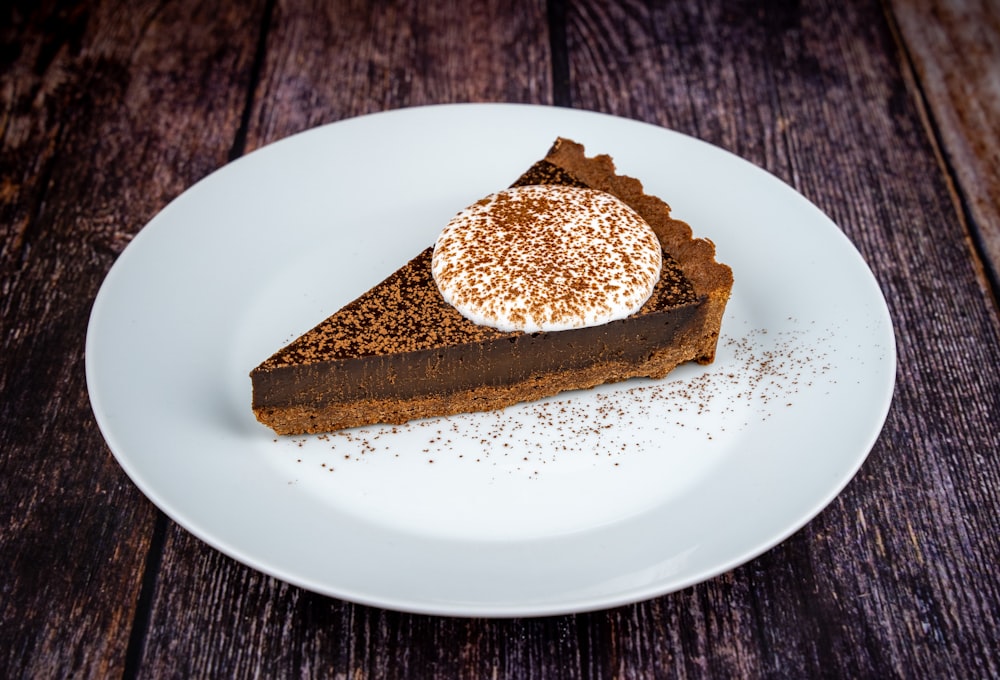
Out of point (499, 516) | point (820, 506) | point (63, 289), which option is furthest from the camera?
point (63, 289)

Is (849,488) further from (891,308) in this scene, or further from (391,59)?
(391,59)

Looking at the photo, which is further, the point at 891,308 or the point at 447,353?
the point at 891,308

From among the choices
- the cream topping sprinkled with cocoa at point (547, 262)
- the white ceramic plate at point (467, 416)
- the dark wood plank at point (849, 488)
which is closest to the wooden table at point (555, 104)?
the dark wood plank at point (849, 488)

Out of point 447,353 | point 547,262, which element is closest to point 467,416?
point 447,353

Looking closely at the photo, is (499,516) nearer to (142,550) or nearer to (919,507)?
(142,550)

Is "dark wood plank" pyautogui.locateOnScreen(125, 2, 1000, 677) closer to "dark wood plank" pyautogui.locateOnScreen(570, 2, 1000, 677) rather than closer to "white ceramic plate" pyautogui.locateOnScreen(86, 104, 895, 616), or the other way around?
"dark wood plank" pyautogui.locateOnScreen(570, 2, 1000, 677)

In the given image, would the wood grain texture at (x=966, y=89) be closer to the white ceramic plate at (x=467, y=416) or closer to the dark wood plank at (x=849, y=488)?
the dark wood plank at (x=849, y=488)

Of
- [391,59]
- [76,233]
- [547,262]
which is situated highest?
[547,262]

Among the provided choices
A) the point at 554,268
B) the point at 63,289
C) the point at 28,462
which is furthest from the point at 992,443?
the point at 63,289
